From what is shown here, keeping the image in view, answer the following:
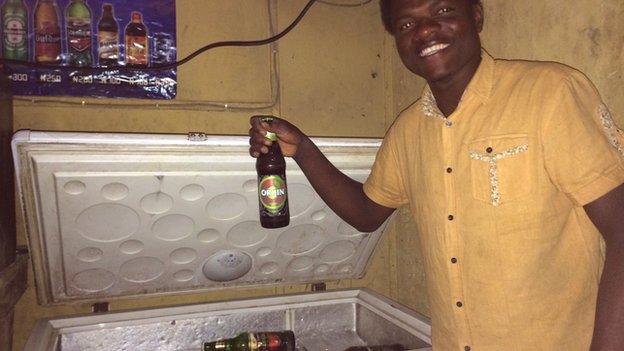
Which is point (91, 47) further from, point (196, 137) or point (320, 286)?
point (320, 286)

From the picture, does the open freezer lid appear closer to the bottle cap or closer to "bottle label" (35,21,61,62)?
the bottle cap

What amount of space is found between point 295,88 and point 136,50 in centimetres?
75

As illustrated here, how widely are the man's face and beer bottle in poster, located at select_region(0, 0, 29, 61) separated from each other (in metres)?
1.48

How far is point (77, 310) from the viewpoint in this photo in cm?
196

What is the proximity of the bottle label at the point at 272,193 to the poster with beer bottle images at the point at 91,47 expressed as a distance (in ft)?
2.42

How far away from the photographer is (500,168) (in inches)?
44.0

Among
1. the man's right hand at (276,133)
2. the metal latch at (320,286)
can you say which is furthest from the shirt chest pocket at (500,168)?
the metal latch at (320,286)

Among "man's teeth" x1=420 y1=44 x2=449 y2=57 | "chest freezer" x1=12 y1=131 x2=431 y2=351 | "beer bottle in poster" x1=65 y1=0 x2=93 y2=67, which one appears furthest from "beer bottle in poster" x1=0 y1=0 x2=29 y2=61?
"man's teeth" x1=420 y1=44 x2=449 y2=57

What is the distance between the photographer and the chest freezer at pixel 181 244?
1444 millimetres

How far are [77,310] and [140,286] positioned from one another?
1.11 ft

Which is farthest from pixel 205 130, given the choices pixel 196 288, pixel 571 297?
pixel 571 297

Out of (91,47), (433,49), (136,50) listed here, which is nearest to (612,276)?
(433,49)

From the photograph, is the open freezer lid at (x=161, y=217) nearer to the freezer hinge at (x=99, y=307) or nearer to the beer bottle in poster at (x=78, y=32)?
the freezer hinge at (x=99, y=307)

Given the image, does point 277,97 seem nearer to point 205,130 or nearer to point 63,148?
point 205,130
